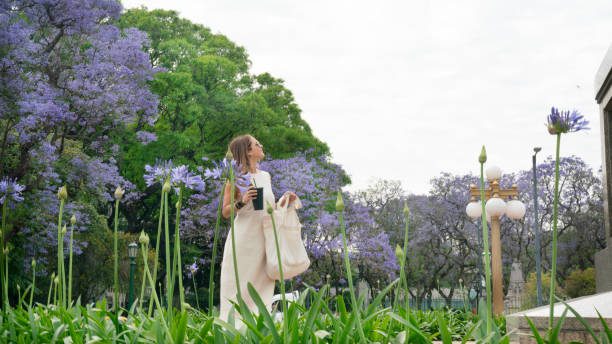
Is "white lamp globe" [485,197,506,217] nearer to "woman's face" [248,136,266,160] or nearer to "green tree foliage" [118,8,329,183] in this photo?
"woman's face" [248,136,266,160]

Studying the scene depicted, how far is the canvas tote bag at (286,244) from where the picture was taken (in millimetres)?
4387

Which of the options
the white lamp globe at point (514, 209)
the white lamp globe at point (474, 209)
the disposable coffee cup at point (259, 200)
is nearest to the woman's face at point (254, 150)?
the disposable coffee cup at point (259, 200)

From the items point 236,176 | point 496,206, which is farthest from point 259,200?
point 496,206

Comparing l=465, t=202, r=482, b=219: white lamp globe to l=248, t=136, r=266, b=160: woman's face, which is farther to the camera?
l=465, t=202, r=482, b=219: white lamp globe

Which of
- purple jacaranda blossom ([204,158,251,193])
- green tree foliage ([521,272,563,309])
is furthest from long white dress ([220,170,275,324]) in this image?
green tree foliage ([521,272,563,309])

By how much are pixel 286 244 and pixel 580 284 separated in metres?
22.9

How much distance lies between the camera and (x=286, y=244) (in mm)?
4438

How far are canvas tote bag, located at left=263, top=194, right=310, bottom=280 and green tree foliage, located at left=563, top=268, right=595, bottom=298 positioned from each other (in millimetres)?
22213

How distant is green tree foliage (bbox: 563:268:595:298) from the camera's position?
23203mm

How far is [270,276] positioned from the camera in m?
4.48

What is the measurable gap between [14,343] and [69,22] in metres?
15.6

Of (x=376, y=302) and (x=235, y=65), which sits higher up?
(x=235, y=65)

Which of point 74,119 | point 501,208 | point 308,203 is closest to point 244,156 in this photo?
point 501,208

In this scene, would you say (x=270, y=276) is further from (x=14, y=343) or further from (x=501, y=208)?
(x=501, y=208)
